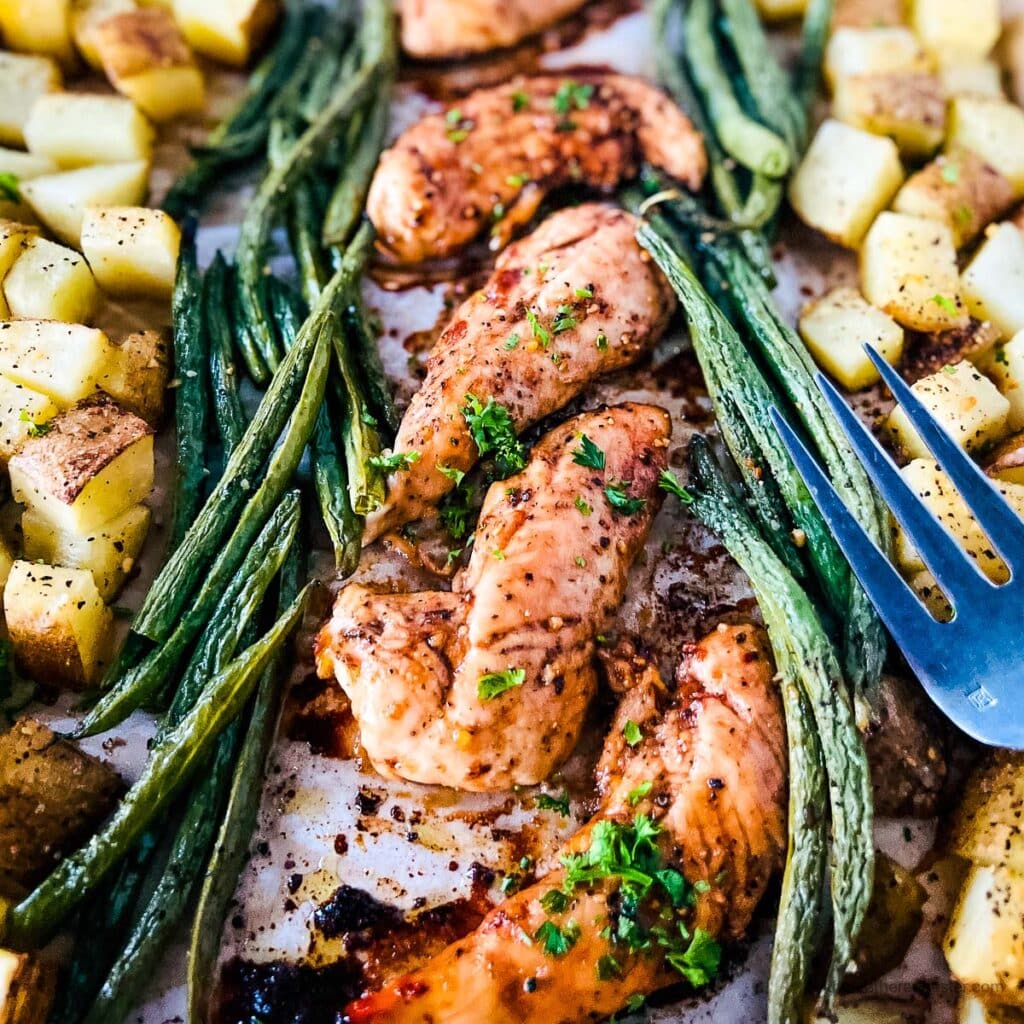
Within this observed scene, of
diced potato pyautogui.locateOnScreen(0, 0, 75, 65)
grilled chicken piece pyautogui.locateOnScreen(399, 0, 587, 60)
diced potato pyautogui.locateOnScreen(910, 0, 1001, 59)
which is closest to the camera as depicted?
diced potato pyautogui.locateOnScreen(0, 0, 75, 65)

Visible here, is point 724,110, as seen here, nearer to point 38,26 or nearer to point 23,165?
point 23,165

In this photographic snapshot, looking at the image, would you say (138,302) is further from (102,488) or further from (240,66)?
(240,66)

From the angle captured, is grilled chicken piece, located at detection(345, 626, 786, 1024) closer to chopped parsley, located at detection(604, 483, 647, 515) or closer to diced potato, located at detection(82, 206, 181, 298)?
chopped parsley, located at detection(604, 483, 647, 515)

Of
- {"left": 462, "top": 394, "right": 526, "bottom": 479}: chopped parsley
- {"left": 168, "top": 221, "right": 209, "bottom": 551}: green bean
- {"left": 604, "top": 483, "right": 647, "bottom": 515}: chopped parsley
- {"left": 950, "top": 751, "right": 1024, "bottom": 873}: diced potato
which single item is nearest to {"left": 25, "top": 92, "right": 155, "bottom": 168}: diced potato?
{"left": 168, "top": 221, "right": 209, "bottom": 551}: green bean

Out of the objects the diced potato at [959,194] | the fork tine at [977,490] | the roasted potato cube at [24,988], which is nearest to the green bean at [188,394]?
the roasted potato cube at [24,988]

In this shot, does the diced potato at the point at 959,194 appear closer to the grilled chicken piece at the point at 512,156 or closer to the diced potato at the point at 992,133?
the diced potato at the point at 992,133
